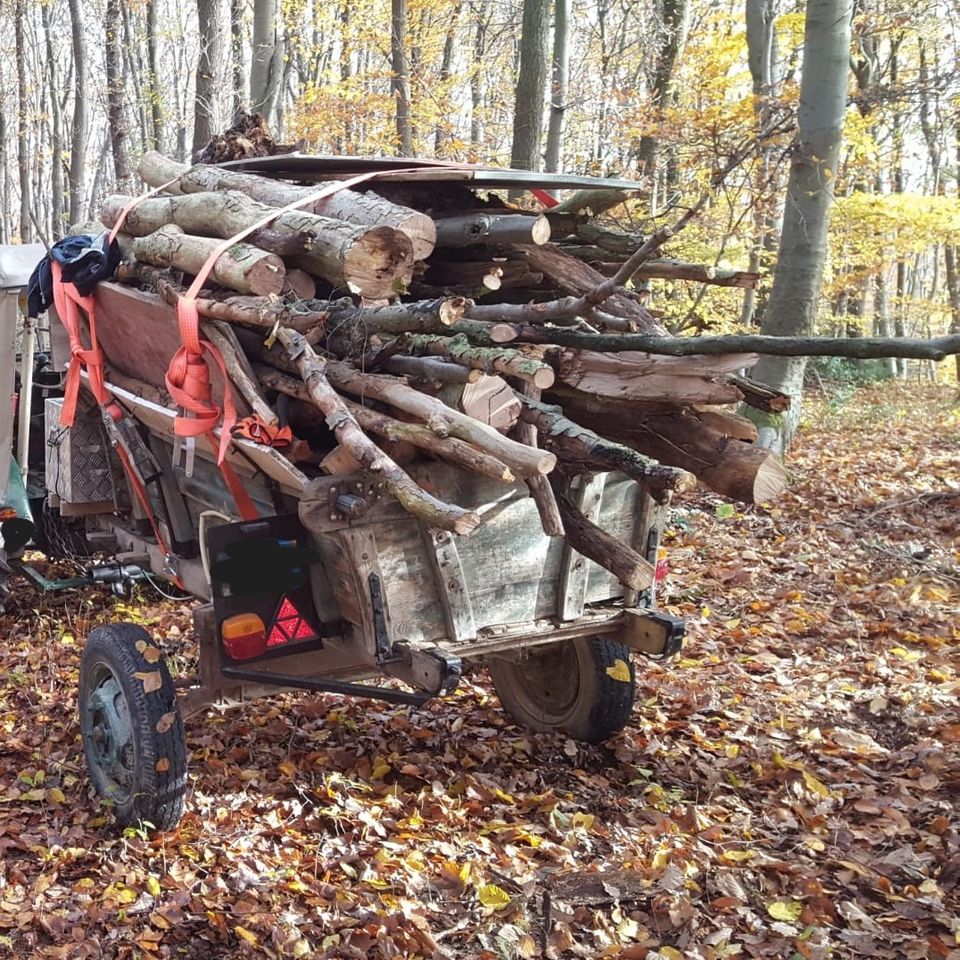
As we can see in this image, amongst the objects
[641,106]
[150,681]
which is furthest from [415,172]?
[641,106]

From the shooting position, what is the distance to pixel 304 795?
4.65 m

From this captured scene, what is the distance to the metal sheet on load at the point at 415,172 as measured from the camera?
4547 mm

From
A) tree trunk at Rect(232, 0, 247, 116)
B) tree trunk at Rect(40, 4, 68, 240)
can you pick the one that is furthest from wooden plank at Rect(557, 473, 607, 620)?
tree trunk at Rect(40, 4, 68, 240)

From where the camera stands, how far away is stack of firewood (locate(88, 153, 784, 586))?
349 centimetres

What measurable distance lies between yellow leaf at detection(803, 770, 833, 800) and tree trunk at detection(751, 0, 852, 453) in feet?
17.2

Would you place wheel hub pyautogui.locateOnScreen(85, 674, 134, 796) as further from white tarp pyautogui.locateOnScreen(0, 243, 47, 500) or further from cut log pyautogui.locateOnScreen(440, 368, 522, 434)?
white tarp pyautogui.locateOnScreen(0, 243, 47, 500)

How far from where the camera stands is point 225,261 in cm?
416

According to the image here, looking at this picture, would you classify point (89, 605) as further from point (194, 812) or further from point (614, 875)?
point (614, 875)

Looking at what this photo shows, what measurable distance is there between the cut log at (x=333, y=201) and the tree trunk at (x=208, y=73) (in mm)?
6488

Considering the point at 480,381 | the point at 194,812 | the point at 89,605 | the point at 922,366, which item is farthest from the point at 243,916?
the point at 922,366

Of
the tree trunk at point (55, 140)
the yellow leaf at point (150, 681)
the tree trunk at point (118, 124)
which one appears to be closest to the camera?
the yellow leaf at point (150, 681)

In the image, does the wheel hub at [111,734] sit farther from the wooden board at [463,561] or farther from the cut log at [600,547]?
the cut log at [600,547]

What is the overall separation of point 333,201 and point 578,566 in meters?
1.92

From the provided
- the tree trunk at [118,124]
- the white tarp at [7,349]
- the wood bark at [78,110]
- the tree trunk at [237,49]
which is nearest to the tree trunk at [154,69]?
the wood bark at [78,110]
